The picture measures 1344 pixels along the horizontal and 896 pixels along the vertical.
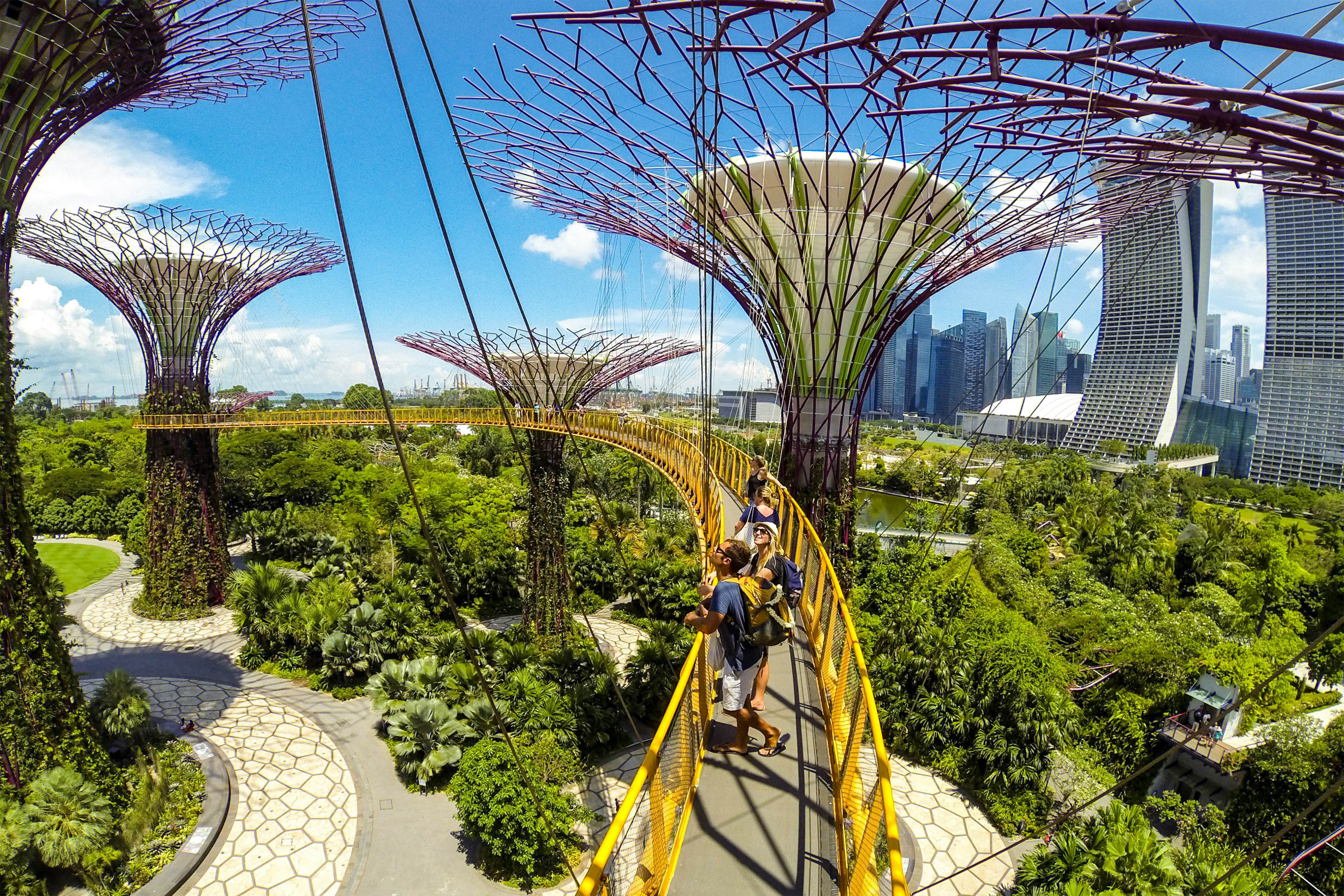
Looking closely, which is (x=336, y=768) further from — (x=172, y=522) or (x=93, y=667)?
(x=172, y=522)

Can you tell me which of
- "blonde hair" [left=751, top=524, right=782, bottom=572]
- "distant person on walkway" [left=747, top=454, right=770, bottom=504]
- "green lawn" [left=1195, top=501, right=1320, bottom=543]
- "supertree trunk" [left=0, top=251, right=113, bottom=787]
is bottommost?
"green lawn" [left=1195, top=501, right=1320, bottom=543]

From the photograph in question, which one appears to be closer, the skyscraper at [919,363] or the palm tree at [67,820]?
the palm tree at [67,820]

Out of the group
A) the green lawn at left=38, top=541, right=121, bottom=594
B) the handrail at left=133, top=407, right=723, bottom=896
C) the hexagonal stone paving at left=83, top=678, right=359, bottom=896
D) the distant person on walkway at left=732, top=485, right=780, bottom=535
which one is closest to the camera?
the handrail at left=133, top=407, right=723, bottom=896

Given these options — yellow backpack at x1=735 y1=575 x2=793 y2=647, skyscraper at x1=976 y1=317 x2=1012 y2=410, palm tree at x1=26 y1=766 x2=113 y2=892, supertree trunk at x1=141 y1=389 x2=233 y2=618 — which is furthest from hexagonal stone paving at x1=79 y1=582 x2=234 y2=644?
skyscraper at x1=976 y1=317 x2=1012 y2=410

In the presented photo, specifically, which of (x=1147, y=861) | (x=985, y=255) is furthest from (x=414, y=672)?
(x=985, y=255)

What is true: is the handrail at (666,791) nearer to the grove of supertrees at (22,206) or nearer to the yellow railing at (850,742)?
the yellow railing at (850,742)

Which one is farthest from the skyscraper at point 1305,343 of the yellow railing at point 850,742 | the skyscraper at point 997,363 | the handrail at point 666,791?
the yellow railing at point 850,742

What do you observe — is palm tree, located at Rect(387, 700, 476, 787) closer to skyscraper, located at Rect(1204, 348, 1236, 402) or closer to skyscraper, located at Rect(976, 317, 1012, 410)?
skyscraper, located at Rect(976, 317, 1012, 410)

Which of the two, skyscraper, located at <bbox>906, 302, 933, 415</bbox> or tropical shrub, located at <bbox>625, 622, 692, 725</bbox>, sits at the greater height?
skyscraper, located at <bbox>906, 302, 933, 415</bbox>
